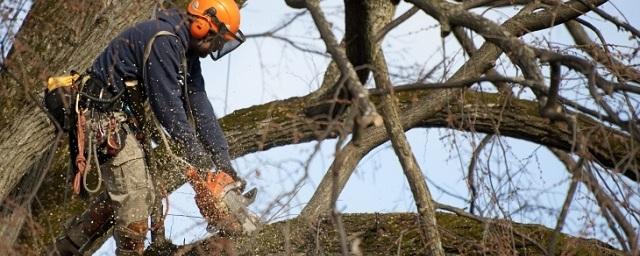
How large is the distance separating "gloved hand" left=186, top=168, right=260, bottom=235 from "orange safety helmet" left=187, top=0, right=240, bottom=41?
2.59 feet

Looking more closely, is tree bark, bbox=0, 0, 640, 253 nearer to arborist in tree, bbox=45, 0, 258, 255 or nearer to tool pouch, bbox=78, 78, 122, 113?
arborist in tree, bbox=45, 0, 258, 255

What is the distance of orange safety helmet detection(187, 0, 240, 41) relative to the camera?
659cm

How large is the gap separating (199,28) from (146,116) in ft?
2.15

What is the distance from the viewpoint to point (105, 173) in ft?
22.0

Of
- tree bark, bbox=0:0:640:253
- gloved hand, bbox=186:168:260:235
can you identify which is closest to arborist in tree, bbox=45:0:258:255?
gloved hand, bbox=186:168:260:235

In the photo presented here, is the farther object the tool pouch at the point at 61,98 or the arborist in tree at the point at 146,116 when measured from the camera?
the tool pouch at the point at 61,98

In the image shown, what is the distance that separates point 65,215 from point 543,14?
3.31 m

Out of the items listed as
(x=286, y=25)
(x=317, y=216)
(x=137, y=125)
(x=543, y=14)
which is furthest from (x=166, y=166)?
(x=543, y=14)

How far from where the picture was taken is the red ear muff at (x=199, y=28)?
6582 mm

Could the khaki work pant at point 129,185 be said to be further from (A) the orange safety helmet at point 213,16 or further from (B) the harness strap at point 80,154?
(A) the orange safety helmet at point 213,16

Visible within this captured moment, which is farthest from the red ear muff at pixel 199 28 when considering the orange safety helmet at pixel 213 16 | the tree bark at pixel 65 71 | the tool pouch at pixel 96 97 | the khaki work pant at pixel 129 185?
the tree bark at pixel 65 71

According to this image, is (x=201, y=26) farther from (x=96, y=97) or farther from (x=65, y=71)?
(x=65, y=71)

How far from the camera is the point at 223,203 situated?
20.5ft

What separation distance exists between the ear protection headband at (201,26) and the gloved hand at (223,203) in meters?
0.75
